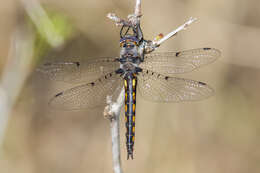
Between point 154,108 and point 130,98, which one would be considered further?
point 154,108

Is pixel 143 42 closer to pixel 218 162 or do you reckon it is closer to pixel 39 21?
pixel 39 21

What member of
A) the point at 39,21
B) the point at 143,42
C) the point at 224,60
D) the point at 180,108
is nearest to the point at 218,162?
the point at 180,108

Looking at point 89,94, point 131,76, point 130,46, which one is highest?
point 130,46

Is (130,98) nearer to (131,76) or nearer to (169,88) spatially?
(131,76)

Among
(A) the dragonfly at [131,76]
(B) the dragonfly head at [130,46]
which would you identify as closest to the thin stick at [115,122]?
(A) the dragonfly at [131,76]

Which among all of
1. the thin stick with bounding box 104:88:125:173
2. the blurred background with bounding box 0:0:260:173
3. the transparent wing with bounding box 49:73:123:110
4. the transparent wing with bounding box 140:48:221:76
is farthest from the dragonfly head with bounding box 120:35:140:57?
the blurred background with bounding box 0:0:260:173

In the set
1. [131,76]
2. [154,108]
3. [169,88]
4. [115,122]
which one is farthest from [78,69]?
[154,108]
